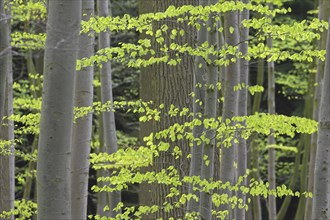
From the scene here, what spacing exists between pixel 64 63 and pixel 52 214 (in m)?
1.16

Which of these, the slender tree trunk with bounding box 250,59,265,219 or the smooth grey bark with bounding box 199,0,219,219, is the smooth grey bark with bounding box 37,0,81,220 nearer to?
the smooth grey bark with bounding box 199,0,219,219

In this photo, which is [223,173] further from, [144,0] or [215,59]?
[144,0]

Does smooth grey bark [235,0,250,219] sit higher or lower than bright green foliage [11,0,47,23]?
lower

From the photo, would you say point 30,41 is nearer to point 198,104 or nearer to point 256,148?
point 198,104

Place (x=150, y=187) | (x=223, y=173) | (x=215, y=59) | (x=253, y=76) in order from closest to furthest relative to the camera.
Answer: (x=215, y=59)
(x=223, y=173)
(x=150, y=187)
(x=253, y=76)

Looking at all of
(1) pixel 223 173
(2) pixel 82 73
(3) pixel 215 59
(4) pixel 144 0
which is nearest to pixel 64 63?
(3) pixel 215 59

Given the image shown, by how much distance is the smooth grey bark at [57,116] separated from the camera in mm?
5133

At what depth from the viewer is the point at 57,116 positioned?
5.16 m

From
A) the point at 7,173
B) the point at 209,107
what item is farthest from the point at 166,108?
the point at 7,173

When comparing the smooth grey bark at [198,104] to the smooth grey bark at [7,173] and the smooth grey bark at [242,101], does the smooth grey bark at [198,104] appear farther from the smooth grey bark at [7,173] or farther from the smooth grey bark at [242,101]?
the smooth grey bark at [7,173]

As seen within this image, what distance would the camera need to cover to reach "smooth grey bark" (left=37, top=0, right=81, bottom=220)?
513cm

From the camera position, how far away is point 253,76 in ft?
72.6

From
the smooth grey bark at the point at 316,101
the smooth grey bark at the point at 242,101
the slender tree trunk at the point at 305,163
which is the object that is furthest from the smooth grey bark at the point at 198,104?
the slender tree trunk at the point at 305,163

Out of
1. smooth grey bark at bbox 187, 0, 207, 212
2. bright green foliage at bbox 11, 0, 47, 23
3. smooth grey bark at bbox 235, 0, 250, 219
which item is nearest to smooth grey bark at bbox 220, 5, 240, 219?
smooth grey bark at bbox 235, 0, 250, 219
